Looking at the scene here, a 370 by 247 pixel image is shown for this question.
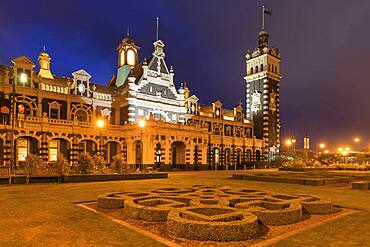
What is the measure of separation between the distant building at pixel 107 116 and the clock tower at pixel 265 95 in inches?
641

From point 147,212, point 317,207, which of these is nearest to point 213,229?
point 147,212

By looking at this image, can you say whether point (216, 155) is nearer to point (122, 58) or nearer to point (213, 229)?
point (122, 58)

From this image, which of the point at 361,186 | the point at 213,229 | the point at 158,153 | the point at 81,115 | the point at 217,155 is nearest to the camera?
the point at 213,229

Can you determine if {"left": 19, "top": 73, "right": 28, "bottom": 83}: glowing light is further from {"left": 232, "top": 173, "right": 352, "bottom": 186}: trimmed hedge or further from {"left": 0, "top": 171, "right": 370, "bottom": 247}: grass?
{"left": 0, "top": 171, "right": 370, "bottom": 247}: grass

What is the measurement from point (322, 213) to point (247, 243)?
5.81 m

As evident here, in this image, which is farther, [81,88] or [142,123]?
[81,88]

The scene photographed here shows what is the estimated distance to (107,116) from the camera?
50.6m

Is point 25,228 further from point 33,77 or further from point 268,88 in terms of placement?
point 268,88

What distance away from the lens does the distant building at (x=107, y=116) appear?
40.3m

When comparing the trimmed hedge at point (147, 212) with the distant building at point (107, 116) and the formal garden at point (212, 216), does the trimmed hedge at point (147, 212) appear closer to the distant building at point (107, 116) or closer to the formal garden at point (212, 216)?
the formal garden at point (212, 216)

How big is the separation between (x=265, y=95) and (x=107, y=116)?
40345mm

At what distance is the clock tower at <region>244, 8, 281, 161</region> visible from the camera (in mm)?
73438

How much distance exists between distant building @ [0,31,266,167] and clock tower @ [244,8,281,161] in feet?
53.4

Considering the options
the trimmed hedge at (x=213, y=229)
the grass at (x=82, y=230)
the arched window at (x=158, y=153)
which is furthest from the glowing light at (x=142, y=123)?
the trimmed hedge at (x=213, y=229)
